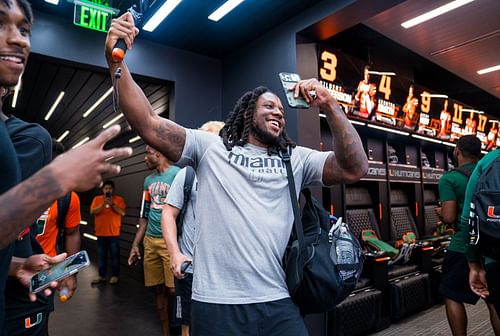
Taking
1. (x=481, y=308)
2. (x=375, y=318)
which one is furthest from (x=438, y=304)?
(x=375, y=318)

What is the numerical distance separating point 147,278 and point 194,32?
2.67 m

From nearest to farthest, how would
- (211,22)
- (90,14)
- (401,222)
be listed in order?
(90,14)
(211,22)
(401,222)

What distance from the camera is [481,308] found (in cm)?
452

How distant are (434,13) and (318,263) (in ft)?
12.5

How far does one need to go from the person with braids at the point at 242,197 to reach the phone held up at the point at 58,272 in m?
0.50

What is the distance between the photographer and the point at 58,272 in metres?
1.10

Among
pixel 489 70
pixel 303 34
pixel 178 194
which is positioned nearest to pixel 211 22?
pixel 303 34

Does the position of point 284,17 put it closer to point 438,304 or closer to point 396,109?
point 396,109

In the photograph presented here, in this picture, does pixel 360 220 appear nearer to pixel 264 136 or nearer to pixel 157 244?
pixel 157 244

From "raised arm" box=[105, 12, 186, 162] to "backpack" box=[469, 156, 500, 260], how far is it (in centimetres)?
168

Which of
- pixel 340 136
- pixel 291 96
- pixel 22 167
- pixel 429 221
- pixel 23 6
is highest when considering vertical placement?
pixel 23 6

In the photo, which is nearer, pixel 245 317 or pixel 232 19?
pixel 245 317

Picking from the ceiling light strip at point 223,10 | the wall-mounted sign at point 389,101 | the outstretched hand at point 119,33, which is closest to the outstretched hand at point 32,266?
the outstretched hand at point 119,33

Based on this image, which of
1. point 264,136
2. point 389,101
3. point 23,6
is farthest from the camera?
point 389,101
